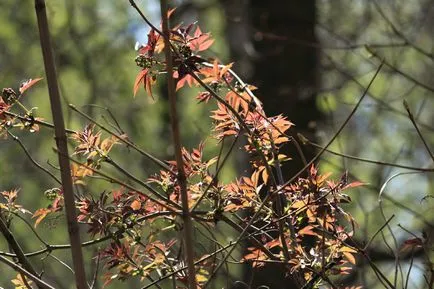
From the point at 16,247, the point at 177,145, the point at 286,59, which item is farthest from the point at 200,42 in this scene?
the point at 286,59

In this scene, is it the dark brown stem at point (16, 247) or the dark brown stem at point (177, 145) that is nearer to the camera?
the dark brown stem at point (177, 145)

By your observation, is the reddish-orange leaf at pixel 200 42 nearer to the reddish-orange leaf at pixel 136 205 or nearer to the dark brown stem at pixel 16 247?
the reddish-orange leaf at pixel 136 205

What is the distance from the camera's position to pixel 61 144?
1.60 meters

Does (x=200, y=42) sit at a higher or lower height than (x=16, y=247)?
higher

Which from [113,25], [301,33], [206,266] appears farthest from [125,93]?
[206,266]

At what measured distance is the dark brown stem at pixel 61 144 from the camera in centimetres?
159

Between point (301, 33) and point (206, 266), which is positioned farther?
point (301, 33)

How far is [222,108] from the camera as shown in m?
1.77

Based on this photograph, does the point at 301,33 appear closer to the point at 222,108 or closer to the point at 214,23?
the point at 222,108

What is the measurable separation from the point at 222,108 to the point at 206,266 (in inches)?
14.8

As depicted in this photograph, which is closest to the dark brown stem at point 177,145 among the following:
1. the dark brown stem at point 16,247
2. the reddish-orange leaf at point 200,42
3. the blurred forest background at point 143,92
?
the reddish-orange leaf at point 200,42

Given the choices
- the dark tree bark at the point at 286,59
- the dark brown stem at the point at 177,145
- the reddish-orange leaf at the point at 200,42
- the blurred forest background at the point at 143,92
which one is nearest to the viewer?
the dark brown stem at the point at 177,145

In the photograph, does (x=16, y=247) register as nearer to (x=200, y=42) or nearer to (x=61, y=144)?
(x=61, y=144)

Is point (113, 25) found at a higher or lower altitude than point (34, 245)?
higher
